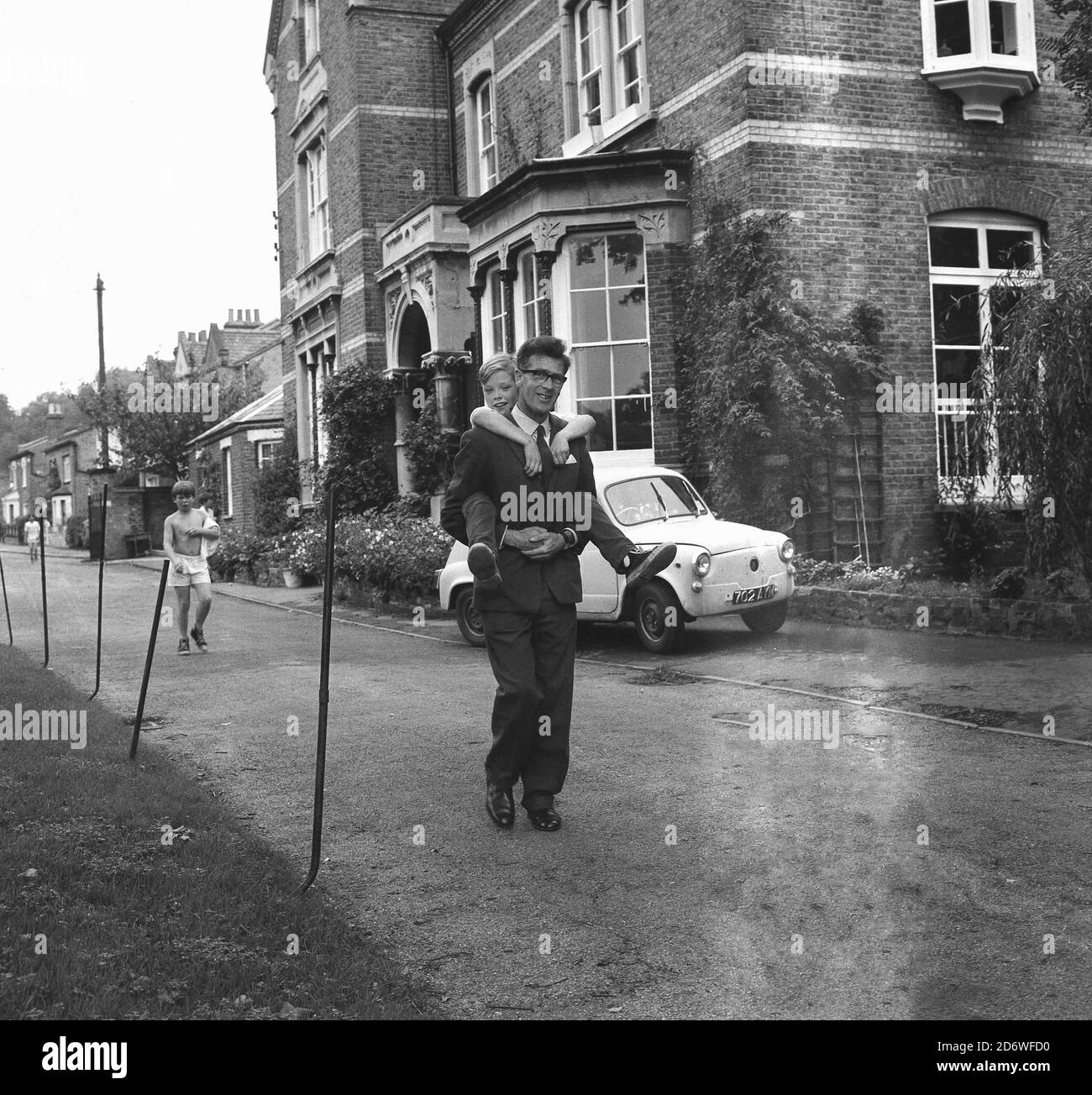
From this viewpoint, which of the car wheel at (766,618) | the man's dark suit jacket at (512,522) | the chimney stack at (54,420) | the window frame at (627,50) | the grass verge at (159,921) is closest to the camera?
the grass verge at (159,921)

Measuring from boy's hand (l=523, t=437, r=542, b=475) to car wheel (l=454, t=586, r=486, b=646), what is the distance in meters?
6.86

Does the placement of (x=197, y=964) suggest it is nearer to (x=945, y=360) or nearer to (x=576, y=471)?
(x=576, y=471)

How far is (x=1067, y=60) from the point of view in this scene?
1266cm

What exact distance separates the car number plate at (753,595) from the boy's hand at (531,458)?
5598 millimetres

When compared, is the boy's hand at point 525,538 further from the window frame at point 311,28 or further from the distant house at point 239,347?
the distant house at point 239,347

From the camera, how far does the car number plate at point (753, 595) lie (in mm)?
11094

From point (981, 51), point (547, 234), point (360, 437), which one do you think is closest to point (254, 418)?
point (360, 437)

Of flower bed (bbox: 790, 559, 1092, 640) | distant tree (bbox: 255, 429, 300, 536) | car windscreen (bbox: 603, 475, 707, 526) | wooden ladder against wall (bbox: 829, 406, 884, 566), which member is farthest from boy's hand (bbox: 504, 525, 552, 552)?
distant tree (bbox: 255, 429, 300, 536)

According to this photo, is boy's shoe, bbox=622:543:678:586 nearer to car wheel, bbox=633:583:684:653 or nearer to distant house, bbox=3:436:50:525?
car wheel, bbox=633:583:684:653

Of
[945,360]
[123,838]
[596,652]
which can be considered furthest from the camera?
[945,360]

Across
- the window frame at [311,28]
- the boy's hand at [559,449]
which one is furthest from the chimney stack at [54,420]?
the boy's hand at [559,449]

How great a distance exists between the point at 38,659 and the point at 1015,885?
10.6 metres

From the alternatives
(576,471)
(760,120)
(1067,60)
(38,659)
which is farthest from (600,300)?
(576,471)

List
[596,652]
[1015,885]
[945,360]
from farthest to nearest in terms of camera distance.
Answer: [945,360]
[596,652]
[1015,885]
